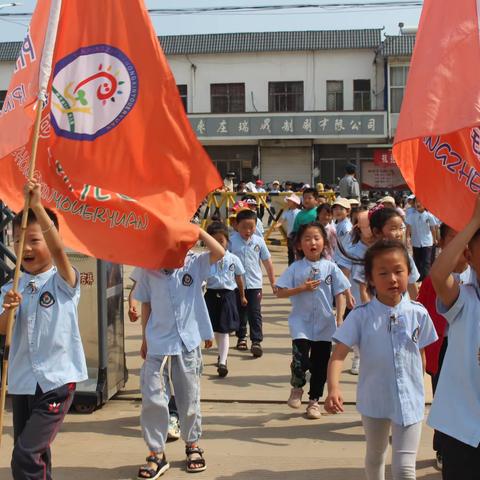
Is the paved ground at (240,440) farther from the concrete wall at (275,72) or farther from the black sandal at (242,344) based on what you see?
the concrete wall at (275,72)

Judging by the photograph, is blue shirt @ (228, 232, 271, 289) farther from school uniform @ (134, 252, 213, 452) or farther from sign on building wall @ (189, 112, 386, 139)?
sign on building wall @ (189, 112, 386, 139)

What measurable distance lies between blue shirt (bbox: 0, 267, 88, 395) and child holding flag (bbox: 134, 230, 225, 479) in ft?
3.03

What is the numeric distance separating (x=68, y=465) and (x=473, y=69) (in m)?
3.45

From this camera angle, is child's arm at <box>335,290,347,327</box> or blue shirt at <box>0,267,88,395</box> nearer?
blue shirt at <box>0,267,88,395</box>

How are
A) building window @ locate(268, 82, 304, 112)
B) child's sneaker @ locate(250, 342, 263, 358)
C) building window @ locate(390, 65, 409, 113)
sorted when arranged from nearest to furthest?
child's sneaker @ locate(250, 342, 263, 358) < building window @ locate(390, 65, 409, 113) < building window @ locate(268, 82, 304, 112)

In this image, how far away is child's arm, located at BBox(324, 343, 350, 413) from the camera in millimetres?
3641

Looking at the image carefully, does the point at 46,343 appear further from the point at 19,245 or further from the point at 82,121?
the point at 82,121

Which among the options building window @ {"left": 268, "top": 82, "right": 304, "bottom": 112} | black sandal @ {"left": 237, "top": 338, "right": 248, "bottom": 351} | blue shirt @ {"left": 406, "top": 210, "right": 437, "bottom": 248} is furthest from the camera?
building window @ {"left": 268, "top": 82, "right": 304, "bottom": 112}

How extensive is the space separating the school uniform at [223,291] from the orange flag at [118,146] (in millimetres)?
2972

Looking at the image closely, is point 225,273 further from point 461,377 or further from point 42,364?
point 461,377

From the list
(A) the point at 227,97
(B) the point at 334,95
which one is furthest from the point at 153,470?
(A) the point at 227,97

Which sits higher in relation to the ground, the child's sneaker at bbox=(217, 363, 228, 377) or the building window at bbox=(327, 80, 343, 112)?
the building window at bbox=(327, 80, 343, 112)

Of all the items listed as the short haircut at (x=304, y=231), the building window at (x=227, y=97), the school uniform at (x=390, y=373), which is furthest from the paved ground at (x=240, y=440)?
the building window at (x=227, y=97)

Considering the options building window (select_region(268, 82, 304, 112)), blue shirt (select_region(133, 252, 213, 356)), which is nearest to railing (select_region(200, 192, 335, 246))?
building window (select_region(268, 82, 304, 112))
